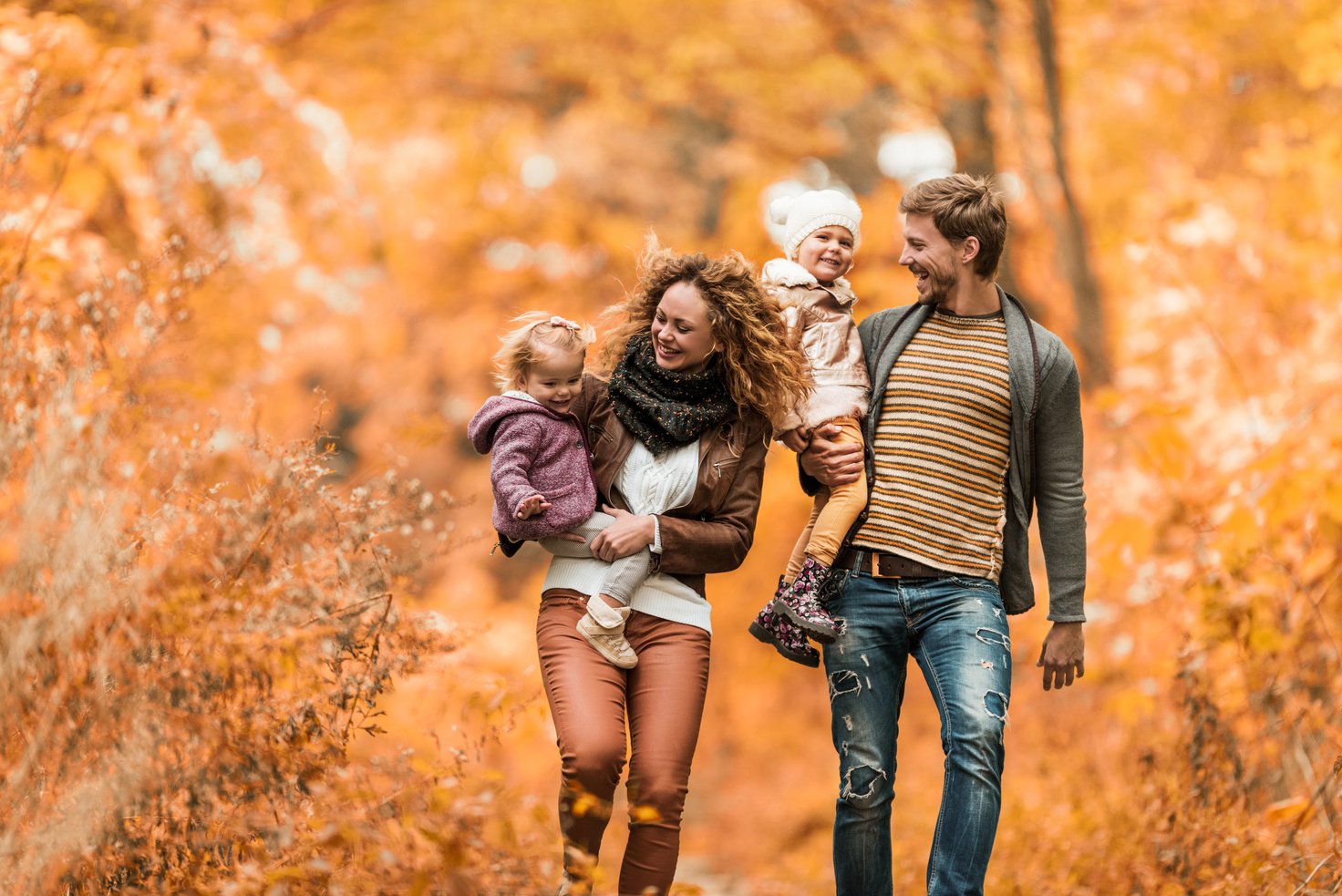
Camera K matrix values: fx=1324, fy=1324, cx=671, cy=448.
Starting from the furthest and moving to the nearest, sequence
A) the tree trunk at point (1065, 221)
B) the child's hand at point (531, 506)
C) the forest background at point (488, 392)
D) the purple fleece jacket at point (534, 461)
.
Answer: the tree trunk at point (1065, 221) → the purple fleece jacket at point (534, 461) → the child's hand at point (531, 506) → the forest background at point (488, 392)

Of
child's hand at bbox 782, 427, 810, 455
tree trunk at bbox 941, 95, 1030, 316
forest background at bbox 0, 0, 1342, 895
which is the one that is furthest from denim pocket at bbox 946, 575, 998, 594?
tree trunk at bbox 941, 95, 1030, 316

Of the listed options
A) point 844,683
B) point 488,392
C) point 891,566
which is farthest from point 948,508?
point 488,392

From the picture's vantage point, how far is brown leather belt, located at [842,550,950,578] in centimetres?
392

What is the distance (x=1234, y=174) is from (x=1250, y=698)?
996cm

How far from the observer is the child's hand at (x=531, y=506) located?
3.67m

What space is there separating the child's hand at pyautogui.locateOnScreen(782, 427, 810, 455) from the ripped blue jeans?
0.43 metres

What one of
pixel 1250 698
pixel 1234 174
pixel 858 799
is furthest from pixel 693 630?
pixel 1234 174

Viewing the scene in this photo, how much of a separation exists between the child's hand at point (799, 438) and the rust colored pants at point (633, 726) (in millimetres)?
644

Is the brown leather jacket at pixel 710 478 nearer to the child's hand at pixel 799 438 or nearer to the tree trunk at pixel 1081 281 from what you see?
the child's hand at pixel 799 438

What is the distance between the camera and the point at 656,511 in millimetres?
3965

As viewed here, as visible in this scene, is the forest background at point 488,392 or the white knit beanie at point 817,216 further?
the white knit beanie at point 817,216

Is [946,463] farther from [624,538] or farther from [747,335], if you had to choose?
[624,538]

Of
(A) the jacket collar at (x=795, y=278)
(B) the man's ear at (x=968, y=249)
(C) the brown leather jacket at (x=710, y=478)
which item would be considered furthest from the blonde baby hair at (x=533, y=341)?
(B) the man's ear at (x=968, y=249)

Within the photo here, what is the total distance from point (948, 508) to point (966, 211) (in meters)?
0.90
